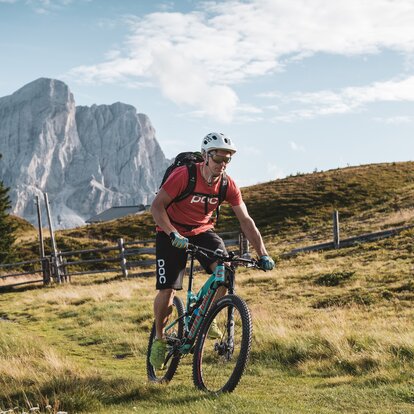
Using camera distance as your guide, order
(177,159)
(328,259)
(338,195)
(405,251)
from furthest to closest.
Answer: (338,195)
(328,259)
(405,251)
(177,159)

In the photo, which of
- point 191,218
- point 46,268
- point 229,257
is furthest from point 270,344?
point 46,268

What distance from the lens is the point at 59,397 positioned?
5156 mm

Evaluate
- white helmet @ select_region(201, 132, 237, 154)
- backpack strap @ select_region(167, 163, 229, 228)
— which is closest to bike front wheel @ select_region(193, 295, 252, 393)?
backpack strap @ select_region(167, 163, 229, 228)

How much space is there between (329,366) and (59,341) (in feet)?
20.0

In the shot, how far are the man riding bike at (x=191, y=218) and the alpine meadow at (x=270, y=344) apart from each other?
A: 0.97 metres

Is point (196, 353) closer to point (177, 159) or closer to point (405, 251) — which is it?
point (177, 159)

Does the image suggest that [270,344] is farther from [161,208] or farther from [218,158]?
[218,158]

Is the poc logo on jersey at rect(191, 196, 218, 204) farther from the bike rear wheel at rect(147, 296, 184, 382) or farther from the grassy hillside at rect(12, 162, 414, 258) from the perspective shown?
the grassy hillside at rect(12, 162, 414, 258)

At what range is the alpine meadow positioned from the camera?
512 cm

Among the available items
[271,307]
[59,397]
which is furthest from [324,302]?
[59,397]

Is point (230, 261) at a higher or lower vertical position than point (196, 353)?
higher

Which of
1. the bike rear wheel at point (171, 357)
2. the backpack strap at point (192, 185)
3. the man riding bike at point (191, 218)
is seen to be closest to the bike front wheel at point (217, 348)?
the man riding bike at point (191, 218)

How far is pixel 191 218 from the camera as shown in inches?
233

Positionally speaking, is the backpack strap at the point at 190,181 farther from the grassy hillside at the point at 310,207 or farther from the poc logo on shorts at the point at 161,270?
the grassy hillside at the point at 310,207
